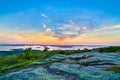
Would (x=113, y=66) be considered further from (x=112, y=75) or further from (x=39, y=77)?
(x=39, y=77)

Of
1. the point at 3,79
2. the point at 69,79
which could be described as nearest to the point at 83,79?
the point at 69,79

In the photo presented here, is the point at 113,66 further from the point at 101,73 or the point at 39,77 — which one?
the point at 39,77

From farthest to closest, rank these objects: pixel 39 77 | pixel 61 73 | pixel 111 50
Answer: pixel 111 50 < pixel 61 73 < pixel 39 77

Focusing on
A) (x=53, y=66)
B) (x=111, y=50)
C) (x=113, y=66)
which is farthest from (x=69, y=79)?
(x=111, y=50)

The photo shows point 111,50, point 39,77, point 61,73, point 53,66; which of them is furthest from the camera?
point 111,50

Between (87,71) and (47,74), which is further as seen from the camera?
(87,71)

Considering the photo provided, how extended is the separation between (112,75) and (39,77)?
3.54m

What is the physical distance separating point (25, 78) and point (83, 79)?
2.73 metres

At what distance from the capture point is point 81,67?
14.6 metres

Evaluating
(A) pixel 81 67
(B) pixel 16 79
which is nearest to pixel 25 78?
(B) pixel 16 79

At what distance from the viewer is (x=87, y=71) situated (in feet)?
44.1

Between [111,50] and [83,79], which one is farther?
[111,50]

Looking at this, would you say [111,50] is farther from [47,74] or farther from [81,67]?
[47,74]

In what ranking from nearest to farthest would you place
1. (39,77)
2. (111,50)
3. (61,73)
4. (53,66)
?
(39,77), (61,73), (53,66), (111,50)
